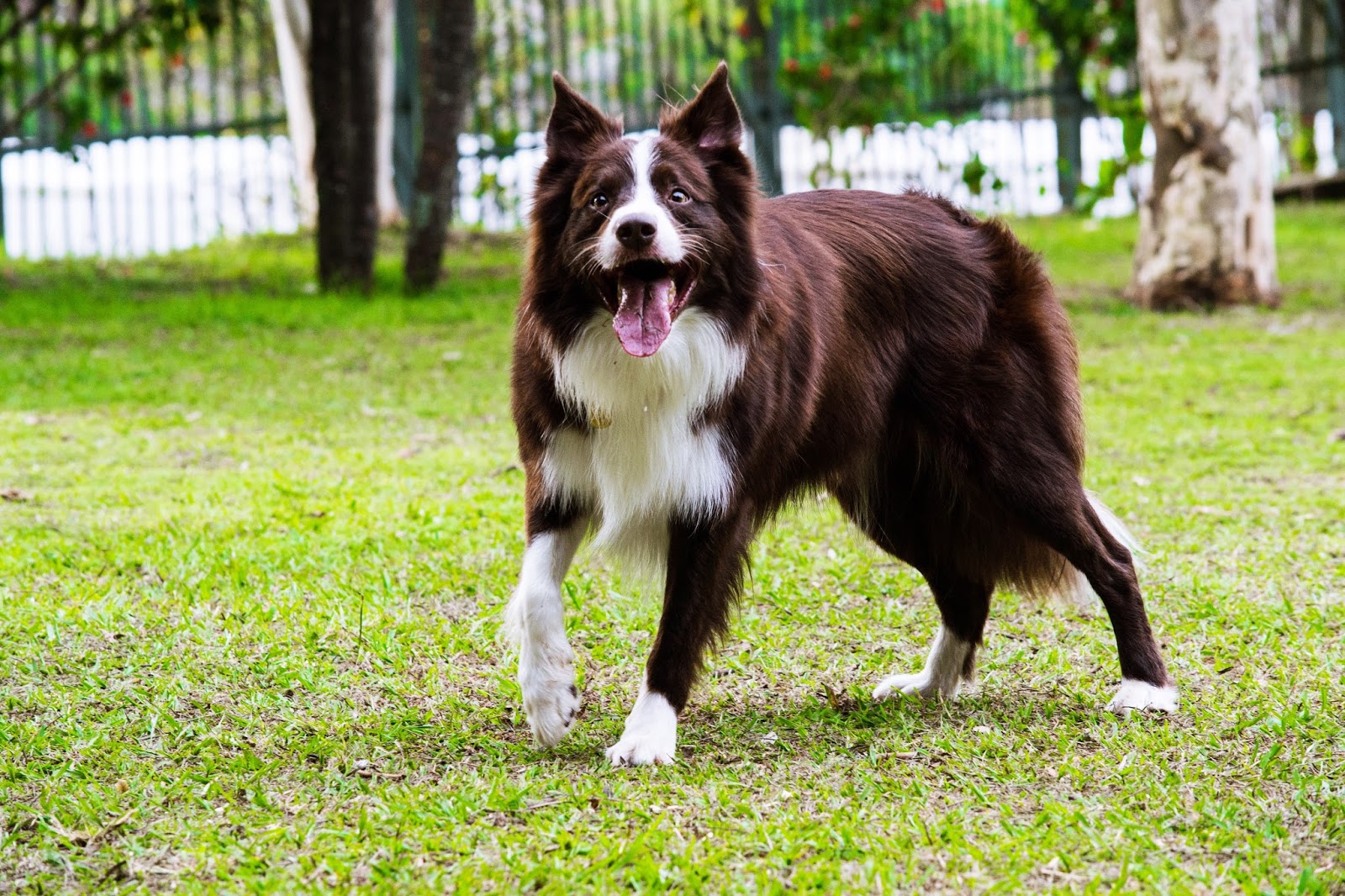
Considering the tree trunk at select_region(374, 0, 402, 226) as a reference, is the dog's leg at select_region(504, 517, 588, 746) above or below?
below

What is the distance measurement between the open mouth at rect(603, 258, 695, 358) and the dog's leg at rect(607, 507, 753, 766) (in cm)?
51

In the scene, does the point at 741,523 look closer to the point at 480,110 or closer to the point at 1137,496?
the point at 1137,496

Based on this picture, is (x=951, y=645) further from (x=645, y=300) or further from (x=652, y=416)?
(x=645, y=300)

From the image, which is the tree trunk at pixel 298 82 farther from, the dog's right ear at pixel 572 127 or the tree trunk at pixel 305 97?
the dog's right ear at pixel 572 127

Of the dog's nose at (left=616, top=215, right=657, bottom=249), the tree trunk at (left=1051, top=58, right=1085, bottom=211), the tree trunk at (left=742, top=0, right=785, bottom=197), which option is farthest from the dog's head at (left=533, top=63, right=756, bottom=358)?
the tree trunk at (left=1051, top=58, right=1085, bottom=211)

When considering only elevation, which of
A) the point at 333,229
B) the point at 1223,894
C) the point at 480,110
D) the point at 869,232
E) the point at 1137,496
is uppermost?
the point at 480,110

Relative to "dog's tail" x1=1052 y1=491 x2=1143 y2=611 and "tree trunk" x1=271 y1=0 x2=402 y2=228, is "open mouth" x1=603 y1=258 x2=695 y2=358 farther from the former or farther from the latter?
"tree trunk" x1=271 y1=0 x2=402 y2=228

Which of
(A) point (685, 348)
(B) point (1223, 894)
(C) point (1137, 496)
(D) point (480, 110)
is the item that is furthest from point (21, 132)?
(B) point (1223, 894)

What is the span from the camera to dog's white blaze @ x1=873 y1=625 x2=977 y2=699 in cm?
440

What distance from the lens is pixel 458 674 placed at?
4.51 metres

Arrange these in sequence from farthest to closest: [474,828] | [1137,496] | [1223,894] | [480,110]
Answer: [480,110], [1137,496], [474,828], [1223,894]

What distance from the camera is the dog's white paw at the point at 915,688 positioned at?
438cm

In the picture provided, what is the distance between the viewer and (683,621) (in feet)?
12.6

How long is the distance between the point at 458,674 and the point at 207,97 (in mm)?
14655
